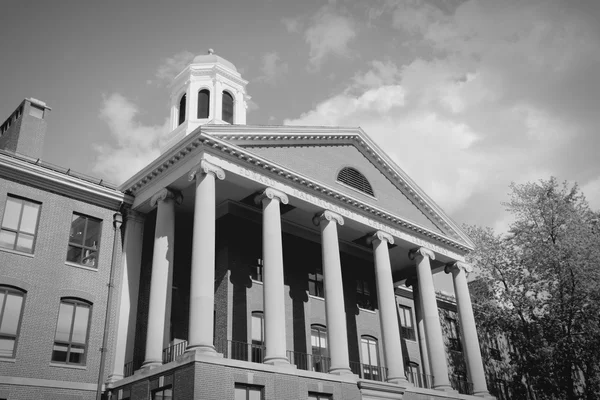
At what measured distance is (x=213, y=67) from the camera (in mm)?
40500

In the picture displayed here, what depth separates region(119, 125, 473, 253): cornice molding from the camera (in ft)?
76.4

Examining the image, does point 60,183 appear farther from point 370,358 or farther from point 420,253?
point 420,253

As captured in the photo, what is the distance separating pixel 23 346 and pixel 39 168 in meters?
7.13

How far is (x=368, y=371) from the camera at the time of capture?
31.5 m

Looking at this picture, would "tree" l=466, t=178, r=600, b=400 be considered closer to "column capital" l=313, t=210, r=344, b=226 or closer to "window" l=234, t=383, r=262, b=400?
"column capital" l=313, t=210, r=344, b=226

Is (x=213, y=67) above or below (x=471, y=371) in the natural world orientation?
above

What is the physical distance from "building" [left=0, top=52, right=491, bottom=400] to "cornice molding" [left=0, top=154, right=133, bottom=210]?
36cm

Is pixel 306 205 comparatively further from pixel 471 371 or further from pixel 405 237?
pixel 471 371

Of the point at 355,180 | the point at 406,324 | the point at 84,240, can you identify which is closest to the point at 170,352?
the point at 84,240

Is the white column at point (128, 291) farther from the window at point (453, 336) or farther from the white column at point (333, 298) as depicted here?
the window at point (453, 336)

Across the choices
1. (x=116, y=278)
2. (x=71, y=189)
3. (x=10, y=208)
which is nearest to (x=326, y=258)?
(x=116, y=278)

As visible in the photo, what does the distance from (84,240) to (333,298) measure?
36.0 feet

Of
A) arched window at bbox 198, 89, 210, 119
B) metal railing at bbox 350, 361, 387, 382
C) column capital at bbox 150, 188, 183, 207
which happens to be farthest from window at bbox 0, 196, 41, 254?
arched window at bbox 198, 89, 210, 119

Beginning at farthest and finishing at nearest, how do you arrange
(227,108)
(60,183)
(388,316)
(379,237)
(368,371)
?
(227,108), (368,371), (379,237), (388,316), (60,183)
